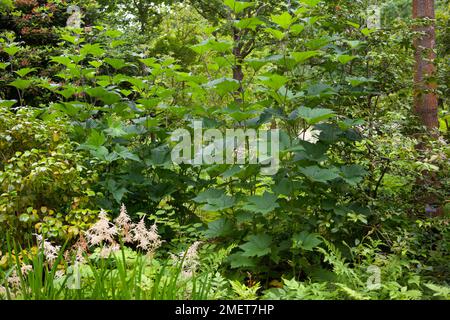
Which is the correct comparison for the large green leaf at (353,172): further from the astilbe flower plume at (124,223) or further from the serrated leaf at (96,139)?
the serrated leaf at (96,139)

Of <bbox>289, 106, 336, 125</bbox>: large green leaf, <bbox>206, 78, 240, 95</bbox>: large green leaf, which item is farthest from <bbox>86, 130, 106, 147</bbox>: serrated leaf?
<bbox>289, 106, 336, 125</bbox>: large green leaf

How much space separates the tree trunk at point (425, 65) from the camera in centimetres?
358

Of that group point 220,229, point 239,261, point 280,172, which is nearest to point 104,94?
point 220,229

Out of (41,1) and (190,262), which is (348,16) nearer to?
(190,262)

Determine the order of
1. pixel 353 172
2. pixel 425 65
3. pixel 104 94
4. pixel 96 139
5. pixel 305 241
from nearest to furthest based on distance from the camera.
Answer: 1. pixel 305 241
2. pixel 353 172
3. pixel 96 139
4. pixel 425 65
5. pixel 104 94

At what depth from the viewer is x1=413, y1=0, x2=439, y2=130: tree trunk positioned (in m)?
3.58

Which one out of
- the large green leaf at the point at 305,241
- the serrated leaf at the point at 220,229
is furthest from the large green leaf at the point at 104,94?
the large green leaf at the point at 305,241

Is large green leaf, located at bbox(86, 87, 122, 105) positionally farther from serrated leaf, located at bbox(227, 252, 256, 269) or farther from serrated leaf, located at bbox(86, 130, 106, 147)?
serrated leaf, located at bbox(227, 252, 256, 269)

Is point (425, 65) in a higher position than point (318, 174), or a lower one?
higher

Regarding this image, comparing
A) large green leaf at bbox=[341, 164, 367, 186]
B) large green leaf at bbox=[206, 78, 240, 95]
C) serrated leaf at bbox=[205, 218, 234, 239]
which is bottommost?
serrated leaf at bbox=[205, 218, 234, 239]

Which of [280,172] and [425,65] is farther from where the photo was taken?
[425,65]

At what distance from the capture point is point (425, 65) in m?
3.73

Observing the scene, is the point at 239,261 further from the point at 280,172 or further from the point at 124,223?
the point at 124,223

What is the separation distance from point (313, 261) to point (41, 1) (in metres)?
6.60
